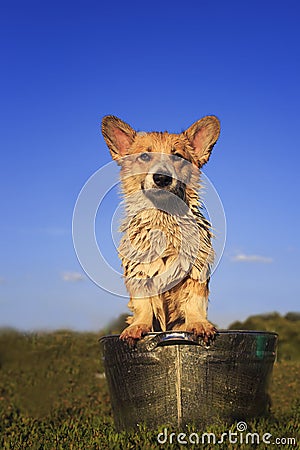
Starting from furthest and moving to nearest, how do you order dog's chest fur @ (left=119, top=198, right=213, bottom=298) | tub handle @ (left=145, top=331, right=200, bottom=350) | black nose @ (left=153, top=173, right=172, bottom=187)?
1. dog's chest fur @ (left=119, top=198, right=213, bottom=298)
2. black nose @ (left=153, top=173, right=172, bottom=187)
3. tub handle @ (left=145, top=331, right=200, bottom=350)

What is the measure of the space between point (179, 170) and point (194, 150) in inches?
14.9

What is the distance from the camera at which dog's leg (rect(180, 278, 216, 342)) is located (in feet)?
14.3

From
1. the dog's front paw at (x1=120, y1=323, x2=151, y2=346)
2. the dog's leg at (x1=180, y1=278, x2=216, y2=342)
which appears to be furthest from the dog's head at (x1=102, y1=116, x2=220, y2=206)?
the dog's front paw at (x1=120, y1=323, x2=151, y2=346)

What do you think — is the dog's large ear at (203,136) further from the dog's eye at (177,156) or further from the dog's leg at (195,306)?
the dog's leg at (195,306)

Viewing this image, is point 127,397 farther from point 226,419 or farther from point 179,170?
point 179,170

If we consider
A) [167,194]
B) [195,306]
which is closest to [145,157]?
[167,194]

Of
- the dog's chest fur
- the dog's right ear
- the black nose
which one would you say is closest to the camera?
the black nose

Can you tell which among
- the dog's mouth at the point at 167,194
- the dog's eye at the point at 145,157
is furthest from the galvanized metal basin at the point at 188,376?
the dog's eye at the point at 145,157

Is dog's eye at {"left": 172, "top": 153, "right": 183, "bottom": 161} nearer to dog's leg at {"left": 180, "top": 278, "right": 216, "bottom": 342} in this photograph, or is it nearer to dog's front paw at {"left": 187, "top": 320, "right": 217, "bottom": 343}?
dog's leg at {"left": 180, "top": 278, "right": 216, "bottom": 342}

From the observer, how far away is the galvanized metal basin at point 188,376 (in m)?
4.32

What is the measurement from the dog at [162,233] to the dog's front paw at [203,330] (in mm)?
72

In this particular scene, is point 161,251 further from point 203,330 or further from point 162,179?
point 203,330

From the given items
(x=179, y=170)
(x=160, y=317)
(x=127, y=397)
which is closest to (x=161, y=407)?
(x=127, y=397)

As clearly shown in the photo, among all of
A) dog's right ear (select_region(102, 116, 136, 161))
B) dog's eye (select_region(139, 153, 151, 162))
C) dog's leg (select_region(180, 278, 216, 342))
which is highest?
dog's right ear (select_region(102, 116, 136, 161))
